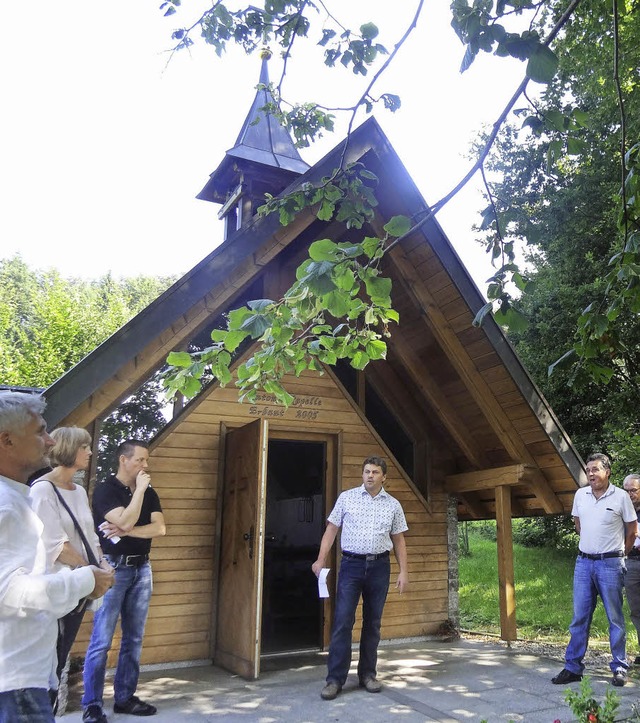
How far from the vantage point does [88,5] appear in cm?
314

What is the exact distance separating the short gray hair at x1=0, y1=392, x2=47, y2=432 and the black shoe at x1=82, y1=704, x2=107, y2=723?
8.17 ft

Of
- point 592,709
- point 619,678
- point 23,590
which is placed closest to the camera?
point 23,590

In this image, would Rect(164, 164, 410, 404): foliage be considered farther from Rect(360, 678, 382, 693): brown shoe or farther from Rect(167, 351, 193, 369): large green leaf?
Rect(360, 678, 382, 693): brown shoe

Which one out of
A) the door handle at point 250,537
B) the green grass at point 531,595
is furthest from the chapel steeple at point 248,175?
the green grass at point 531,595

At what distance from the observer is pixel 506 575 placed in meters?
5.77

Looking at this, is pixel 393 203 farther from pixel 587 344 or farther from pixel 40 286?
pixel 40 286

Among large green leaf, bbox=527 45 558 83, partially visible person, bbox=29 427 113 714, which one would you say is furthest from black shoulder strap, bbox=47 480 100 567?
large green leaf, bbox=527 45 558 83

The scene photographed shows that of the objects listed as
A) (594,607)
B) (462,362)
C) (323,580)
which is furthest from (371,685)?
(462,362)

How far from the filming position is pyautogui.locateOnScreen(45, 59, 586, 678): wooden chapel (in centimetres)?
454

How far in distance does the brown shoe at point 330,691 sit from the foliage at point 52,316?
10311 millimetres

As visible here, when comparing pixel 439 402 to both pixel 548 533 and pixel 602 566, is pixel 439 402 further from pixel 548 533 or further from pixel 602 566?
pixel 548 533

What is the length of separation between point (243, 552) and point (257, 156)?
4283 mm

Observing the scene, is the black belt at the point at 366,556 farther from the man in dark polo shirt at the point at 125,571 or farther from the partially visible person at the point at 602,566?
the partially visible person at the point at 602,566

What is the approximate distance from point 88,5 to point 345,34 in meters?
1.32
